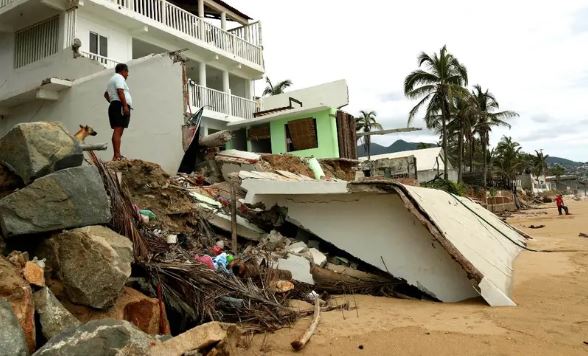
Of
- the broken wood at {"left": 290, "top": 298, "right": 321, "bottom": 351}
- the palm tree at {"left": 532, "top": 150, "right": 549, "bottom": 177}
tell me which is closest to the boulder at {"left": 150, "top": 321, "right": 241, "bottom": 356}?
the broken wood at {"left": 290, "top": 298, "right": 321, "bottom": 351}

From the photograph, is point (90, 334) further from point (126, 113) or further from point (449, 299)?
point (126, 113)

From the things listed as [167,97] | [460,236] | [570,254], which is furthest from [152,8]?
[570,254]

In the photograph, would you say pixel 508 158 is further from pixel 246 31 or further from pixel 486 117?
pixel 246 31

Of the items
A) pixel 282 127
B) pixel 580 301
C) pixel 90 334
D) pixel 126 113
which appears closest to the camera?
pixel 90 334

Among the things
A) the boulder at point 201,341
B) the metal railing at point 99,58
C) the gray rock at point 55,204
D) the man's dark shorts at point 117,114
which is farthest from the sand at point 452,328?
the metal railing at point 99,58

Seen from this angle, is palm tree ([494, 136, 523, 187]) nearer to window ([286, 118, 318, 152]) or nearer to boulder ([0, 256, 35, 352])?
window ([286, 118, 318, 152])

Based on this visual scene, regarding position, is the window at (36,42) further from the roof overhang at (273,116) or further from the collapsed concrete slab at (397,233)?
the collapsed concrete slab at (397,233)

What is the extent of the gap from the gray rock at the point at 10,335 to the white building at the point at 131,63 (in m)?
6.78

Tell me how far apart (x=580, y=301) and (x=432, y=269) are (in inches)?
64.8

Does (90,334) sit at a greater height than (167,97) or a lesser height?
lesser

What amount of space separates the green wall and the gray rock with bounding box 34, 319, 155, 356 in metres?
13.4

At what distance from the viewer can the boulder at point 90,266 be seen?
3055 millimetres

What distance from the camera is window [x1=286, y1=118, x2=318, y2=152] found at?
15.8 m

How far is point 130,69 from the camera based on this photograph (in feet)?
32.2
